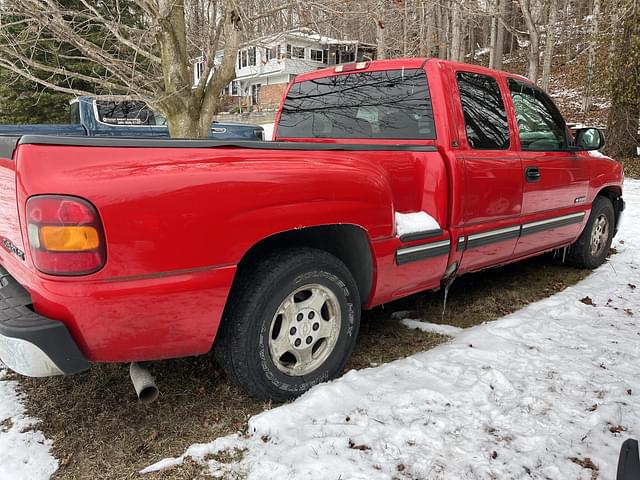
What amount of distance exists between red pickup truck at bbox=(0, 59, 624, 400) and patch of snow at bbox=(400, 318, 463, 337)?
47 cm

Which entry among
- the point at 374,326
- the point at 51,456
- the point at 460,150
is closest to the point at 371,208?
the point at 460,150

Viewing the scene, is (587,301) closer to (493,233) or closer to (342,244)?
(493,233)

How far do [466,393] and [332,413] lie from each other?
2.48 feet

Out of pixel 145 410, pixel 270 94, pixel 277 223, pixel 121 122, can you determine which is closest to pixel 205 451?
pixel 145 410

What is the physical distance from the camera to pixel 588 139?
466cm

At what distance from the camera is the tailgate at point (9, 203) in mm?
1998

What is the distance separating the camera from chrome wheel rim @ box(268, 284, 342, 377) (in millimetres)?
2553

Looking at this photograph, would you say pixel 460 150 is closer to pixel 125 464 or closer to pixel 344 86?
pixel 344 86

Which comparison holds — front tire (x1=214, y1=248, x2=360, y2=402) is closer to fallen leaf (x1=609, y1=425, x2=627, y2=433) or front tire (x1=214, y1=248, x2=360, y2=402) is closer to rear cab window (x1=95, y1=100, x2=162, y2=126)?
fallen leaf (x1=609, y1=425, x2=627, y2=433)

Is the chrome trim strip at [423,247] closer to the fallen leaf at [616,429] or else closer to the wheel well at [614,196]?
the fallen leaf at [616,429]

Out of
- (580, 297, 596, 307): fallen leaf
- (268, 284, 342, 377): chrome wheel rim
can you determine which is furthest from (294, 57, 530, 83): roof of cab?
(580, 297, 596, 307): fallen leaf

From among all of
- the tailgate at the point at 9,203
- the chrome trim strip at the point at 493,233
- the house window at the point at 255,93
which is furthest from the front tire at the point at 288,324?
the house window at the point at 255,93

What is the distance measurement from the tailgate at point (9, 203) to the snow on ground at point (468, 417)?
44.4 inches

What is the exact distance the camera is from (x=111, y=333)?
6.59 feet
